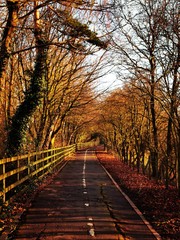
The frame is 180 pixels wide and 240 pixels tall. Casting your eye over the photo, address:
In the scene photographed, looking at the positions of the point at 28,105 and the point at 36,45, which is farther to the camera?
the point at 28,105

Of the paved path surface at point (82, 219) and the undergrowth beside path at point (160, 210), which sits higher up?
the paved path surface at point (82, 219)

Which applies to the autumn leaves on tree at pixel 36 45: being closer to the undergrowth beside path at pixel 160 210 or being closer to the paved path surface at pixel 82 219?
the paved path surface at pixel 82 219

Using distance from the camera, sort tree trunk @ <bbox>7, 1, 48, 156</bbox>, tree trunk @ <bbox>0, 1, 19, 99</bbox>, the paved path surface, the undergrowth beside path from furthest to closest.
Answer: tree trunk @ <bbox>7, 1, 48, 156</bbox> → tree trunk @ <bbox>0, 1, 19, 99</bbox> → the undergrowth beside path → the paved path surface

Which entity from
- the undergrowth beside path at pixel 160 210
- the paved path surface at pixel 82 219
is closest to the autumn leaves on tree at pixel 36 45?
the paved path surface at pixel 82 219

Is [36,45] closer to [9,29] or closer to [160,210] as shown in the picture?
[9,29]

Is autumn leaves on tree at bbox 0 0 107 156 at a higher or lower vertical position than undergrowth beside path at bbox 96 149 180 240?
higher

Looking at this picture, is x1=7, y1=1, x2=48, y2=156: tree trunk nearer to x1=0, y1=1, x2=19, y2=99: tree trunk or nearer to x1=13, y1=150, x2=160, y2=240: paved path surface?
x1=0, y1=1, x2=19, y2=99: tree trunk

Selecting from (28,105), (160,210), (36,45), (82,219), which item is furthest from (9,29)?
(160,210)

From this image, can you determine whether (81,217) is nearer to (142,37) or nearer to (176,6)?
(176,6)

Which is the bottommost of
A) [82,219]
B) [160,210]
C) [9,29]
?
[160,210]

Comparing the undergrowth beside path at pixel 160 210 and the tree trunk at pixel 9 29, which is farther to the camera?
the tree trunk at pixel 9 29

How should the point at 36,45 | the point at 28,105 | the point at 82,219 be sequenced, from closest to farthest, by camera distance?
1. the point at 82,219
2. the point at 36,45
3. the point at 28,105

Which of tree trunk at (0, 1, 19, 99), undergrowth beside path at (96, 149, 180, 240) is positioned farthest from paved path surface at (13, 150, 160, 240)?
tree trunk at (0, 1, 19, 99)

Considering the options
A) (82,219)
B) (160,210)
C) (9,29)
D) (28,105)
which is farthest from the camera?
(28,105)
